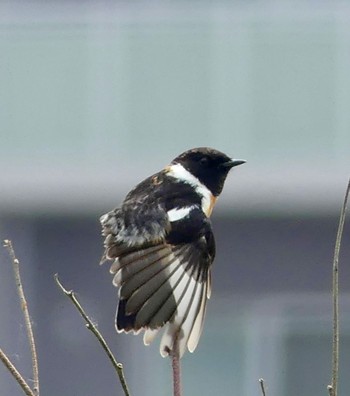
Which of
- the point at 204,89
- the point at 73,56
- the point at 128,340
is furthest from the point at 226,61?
the point at 128,340

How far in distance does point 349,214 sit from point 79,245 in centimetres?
158

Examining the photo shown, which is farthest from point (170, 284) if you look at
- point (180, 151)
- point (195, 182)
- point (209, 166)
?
point (180, 151)

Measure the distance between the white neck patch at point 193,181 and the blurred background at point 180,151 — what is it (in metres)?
4.87

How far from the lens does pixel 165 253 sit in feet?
13.1

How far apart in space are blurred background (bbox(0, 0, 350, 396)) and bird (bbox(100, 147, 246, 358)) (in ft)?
16.6

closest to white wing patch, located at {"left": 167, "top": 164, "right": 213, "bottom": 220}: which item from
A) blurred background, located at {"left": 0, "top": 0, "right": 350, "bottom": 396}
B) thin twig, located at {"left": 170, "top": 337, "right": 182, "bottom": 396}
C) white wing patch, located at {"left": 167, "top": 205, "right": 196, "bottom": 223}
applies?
white wing patch, located at {"left": 167, "top": 205, "right": 196, "bottom": 223}

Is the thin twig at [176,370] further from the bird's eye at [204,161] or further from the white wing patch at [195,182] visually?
the bird's eye at [204,161]

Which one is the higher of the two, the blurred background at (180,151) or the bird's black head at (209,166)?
the bird's black head at (209,166)

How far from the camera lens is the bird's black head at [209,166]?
4418 mm

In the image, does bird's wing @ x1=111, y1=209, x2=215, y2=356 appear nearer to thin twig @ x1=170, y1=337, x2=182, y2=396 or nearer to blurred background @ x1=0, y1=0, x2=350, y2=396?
thin twig @ x1=170, y1=337, x2=182, y2=396

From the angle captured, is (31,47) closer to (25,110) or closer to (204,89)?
(25,110)

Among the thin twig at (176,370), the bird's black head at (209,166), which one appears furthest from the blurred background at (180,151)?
the thin twig at (176,370)

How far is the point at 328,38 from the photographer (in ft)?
32.2

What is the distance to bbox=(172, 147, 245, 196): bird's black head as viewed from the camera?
14.5ft
